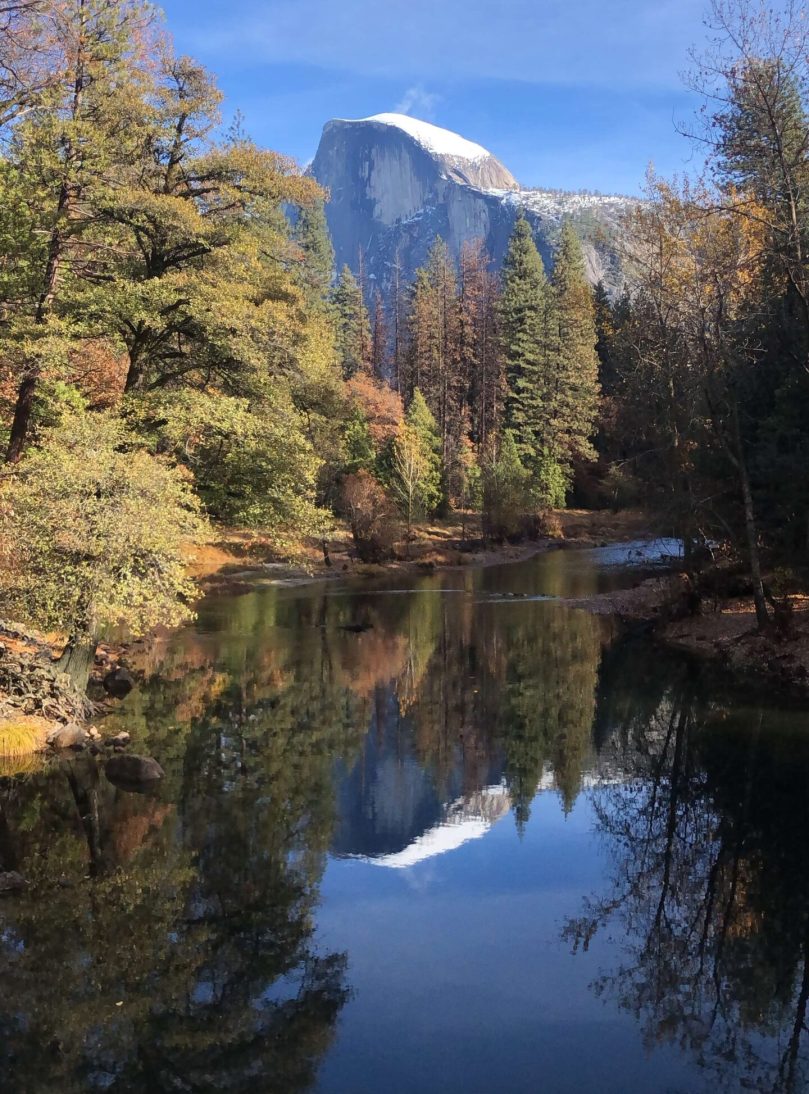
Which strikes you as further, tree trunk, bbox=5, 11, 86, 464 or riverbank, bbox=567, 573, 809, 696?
riverbank, bbox=567, 573, 809, 696

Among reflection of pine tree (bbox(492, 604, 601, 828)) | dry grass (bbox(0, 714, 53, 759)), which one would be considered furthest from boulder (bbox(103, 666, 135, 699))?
reflection of pine tree (bbox(492, 604, 601, 828))

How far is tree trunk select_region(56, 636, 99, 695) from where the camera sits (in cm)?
1533

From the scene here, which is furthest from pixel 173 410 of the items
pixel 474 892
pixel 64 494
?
pixel 474 892

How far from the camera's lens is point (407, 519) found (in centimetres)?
5116

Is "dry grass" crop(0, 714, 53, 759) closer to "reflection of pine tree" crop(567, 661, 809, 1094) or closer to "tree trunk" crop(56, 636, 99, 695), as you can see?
"tree trunk" crop(56, 636, 99, 695)

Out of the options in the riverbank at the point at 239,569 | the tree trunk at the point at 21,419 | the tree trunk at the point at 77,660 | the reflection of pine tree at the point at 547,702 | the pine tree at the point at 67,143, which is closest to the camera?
the reflection of pine tree at the point at 547,702

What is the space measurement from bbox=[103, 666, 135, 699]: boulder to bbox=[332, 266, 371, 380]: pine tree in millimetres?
51179

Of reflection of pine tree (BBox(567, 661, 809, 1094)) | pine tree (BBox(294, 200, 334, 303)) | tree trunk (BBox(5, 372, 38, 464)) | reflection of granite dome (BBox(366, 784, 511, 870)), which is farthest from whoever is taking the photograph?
pine tree (BBox(294, 200, 334, 303))

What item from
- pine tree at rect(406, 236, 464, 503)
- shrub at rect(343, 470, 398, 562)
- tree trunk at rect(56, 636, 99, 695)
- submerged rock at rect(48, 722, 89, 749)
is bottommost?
submerged rock at rect(48, 722, 89, 749)

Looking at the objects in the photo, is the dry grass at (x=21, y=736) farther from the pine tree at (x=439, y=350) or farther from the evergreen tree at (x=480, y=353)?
the evergreen tree at (x=480, y=353)

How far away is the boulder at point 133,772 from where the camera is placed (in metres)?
12.4

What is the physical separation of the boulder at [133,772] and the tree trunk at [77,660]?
314 centimetres

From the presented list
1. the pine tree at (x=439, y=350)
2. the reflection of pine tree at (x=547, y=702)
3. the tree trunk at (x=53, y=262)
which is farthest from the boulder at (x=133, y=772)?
the pine tree at (x=439, y=350)

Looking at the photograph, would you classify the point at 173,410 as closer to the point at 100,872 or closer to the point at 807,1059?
the point at 100,872
